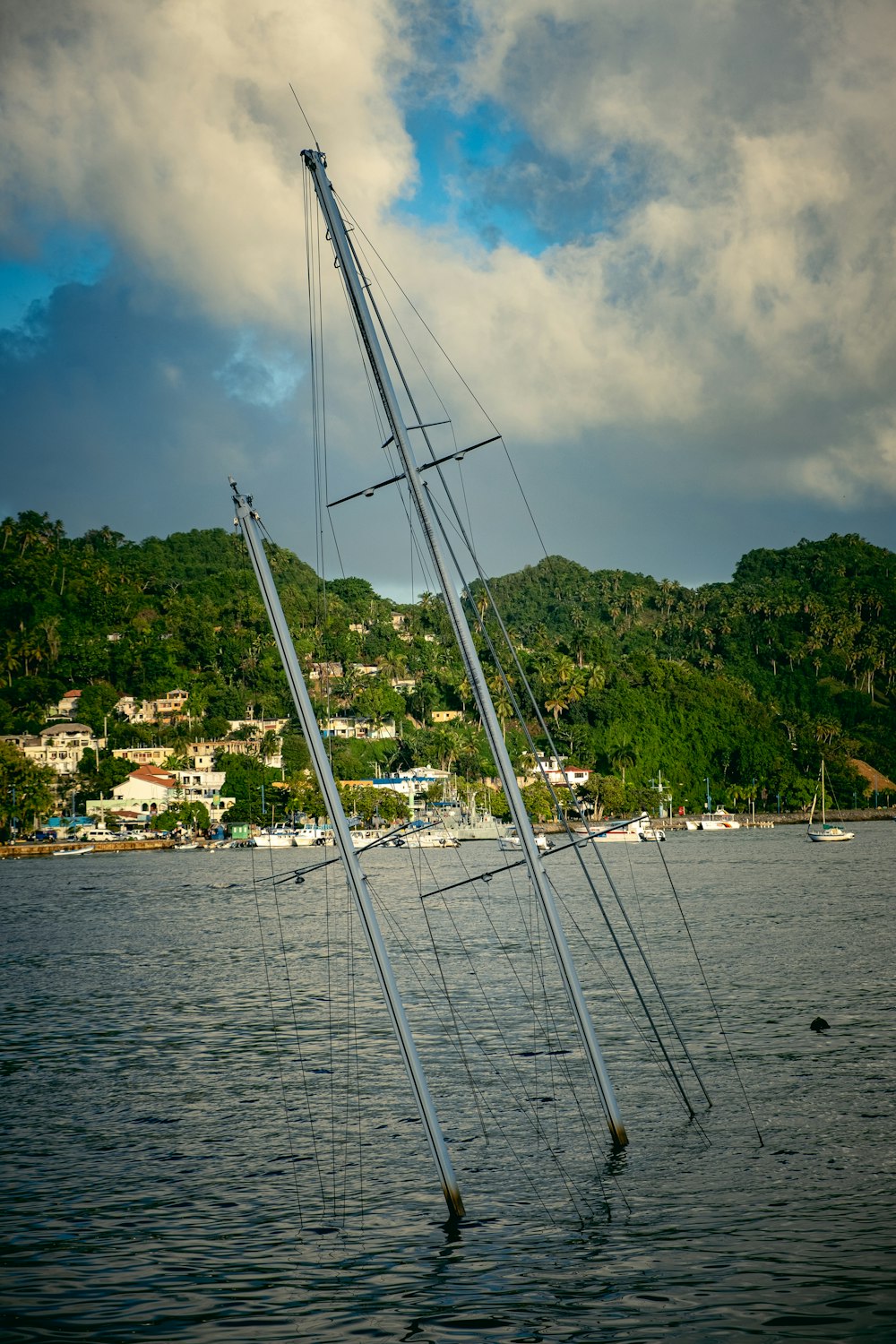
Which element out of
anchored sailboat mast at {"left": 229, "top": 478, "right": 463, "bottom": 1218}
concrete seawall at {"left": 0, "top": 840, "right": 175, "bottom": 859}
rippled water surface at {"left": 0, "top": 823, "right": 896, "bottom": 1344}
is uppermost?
concrete seawall at {"left": 0, "top": 840, "right": 175, "bottom": 859}

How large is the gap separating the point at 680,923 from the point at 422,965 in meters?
19.3

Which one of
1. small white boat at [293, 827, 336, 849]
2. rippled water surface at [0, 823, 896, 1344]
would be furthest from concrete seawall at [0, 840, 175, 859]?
rippled water surface at [0, 823, 896, 1344]

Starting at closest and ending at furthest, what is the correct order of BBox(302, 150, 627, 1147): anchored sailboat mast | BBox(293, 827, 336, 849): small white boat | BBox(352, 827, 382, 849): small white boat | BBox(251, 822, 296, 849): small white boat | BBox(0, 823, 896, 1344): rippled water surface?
BBox(0, 823, 896, 1344): rippled water surface, BBox(302, 150, 627, 1147): anchored sailboat mast, BBox(352, 827, 382, 849): small white boat, BBox(251, 822, 296, 849): small white boat, BBox(293, 827, 336, 849): small white boat

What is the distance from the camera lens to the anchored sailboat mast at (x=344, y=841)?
620 inches

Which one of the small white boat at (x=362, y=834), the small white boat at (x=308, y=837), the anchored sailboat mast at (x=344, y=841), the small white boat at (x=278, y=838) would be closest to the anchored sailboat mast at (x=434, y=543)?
the anchored sailboat mast at (x=344, y=841)

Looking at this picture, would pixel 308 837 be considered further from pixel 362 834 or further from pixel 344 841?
pixel 344 841

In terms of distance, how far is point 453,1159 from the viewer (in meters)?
22.4

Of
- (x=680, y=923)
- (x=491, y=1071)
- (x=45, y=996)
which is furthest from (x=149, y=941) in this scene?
(x=491, y=1071)

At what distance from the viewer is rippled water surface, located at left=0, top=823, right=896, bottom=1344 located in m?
15.7

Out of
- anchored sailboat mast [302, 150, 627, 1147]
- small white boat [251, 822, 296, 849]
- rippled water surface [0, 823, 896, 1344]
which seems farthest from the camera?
small white boat [251, 822, 296, 849]

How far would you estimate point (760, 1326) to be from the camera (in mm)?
14688

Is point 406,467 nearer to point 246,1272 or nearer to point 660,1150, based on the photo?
point 246,1272

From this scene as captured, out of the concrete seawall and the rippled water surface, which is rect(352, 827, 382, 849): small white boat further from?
the rippled water surface

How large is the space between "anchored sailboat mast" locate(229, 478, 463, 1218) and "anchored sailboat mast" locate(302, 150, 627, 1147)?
2515mm
